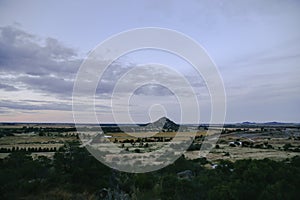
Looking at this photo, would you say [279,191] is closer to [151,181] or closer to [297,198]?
[297,198]

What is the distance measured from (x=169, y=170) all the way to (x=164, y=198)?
329 inches

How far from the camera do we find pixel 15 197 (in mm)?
13820

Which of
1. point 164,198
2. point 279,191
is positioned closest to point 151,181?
point 164,198

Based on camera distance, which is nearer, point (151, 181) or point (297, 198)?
point (297, 198)

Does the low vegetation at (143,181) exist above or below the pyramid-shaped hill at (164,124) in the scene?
below

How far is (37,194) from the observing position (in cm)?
1473

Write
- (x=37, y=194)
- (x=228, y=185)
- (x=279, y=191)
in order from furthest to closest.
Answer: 1. (x=37, y=194)
2. (x=228, y=185)
3. (x=279, y=191)

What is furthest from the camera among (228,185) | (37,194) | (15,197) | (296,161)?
(296,161)

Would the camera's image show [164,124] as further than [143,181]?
Yes

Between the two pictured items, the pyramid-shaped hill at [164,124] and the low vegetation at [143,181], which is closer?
the low vegetation at [143,181]

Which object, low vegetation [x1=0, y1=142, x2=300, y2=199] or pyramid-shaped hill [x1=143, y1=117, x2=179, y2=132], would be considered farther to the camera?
pyramid-shaped hill [x1=143, y1=117, x2=179, y2=132]

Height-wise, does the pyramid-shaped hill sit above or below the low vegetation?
above

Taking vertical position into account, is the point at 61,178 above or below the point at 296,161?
below

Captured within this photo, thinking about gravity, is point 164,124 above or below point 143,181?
above
